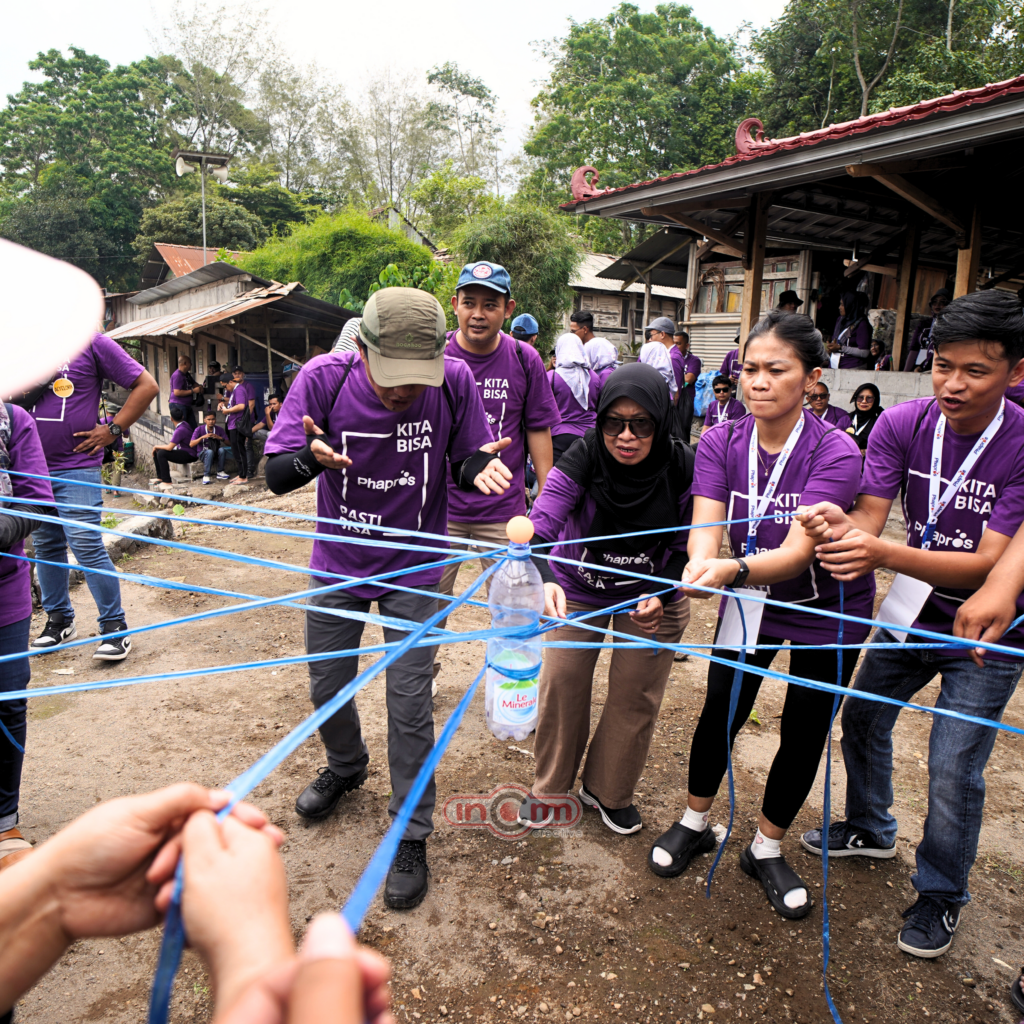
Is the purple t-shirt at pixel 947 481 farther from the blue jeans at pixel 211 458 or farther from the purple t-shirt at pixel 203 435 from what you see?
the purple t-shirt at pixel 203 435

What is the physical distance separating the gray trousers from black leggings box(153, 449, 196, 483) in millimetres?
12296

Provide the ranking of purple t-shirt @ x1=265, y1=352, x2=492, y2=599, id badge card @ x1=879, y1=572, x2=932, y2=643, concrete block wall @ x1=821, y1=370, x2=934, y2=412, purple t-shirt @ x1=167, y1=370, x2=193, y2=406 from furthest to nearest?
purple t-shirt @ x1=167, y1=370, x2=193, y2=406 < concrete block wall @ x1=821, y1=370, x2=934, y2=412 < purple t-shirt @ x1=265, y1=352, x2=492, y2=599 < id badge card @ x1=879, y1=572, x2=932, y2=643

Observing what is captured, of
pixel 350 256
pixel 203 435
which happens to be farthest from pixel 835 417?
pixel 350 256

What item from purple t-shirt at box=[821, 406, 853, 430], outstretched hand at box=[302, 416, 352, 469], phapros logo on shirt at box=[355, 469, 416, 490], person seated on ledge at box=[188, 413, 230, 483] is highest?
purple t-shirt at box=[821, 406, 853, 430]

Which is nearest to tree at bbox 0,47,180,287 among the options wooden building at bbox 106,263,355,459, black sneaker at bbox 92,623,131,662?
wooden building at bbox 106,263,355,459

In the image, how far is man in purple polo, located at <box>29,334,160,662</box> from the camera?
459 centimetres

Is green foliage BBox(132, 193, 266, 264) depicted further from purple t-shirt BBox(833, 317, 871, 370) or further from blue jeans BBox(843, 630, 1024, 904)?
blue jeans BBox(843, 630, 1024, 904)

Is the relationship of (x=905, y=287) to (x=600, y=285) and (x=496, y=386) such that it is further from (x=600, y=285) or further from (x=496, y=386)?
(x=600, y=285)

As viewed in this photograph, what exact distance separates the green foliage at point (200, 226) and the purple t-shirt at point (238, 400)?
88.4 ft

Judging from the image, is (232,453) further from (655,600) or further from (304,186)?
(304,186)

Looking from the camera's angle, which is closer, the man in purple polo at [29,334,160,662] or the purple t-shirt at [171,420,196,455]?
the man in purple polo at [29,334,160,662]

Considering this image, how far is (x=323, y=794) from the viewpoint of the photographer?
10.7 feet

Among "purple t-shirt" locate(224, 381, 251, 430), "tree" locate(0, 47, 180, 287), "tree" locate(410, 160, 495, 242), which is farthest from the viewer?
"tree" locate(0, 47, 180, 287)

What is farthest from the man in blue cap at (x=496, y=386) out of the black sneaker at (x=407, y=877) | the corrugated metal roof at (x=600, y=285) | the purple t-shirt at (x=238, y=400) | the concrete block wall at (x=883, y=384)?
the corrugated metal roof at (x=600, y=285)
